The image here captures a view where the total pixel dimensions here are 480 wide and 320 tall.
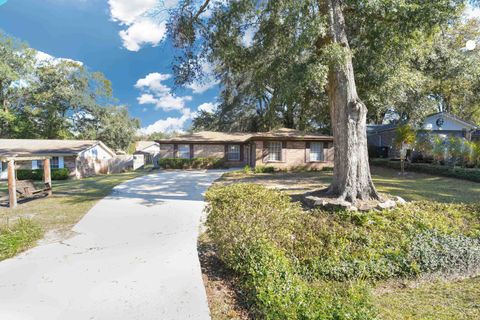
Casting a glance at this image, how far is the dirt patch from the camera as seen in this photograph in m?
3.01

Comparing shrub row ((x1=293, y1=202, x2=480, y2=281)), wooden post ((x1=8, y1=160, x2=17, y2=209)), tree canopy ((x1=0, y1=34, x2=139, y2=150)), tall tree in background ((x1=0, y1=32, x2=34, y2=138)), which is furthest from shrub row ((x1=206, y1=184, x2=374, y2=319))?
tall tree in background ((x1=0, y1=32, x2=34, y2=138))

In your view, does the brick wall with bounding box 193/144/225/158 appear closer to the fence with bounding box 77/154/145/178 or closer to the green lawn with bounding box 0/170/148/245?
the fence with bounding box 77/154/145/178

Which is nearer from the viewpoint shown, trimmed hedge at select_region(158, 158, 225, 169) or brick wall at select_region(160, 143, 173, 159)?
trimmed hedge at select_region(158, 158, 225, 169)

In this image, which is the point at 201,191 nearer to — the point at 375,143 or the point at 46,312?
the point at 46,312

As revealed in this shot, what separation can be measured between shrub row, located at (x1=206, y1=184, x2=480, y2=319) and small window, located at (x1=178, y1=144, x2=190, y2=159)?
54.3 feet

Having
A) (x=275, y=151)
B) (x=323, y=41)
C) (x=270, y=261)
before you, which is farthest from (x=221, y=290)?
(x=275, y=151)

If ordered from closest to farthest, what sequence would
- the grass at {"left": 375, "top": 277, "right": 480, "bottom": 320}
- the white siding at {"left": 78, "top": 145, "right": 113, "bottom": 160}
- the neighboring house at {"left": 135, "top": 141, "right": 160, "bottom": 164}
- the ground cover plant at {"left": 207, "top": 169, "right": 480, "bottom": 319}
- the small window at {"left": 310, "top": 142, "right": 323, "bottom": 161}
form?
the ground cover plant at {"left": 207, "top": 169, "right": 480, "bottom": 319}
the grass at {"left": 375, "top": 277, "right": 480, "bottom": 320}
the small window at {"left": 310, "top": 142, "right": 323, "bottom": 161}
the white siding at {"left": 78, "top": 145, "right": 113, "bottom": 160}
the neighboring house at {"left": 135, "top": 141, "right": 160, "bottom": 164}

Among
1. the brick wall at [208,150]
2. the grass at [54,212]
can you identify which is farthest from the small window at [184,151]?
the grass at [54,212]

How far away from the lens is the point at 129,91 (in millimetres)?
31344

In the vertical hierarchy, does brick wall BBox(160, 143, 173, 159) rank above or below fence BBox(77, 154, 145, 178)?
above

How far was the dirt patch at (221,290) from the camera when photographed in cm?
A: 301

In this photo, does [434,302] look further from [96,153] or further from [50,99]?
[50,99]

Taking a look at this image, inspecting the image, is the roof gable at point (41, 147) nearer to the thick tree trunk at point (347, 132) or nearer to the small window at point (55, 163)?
the small window at point (55, 163)

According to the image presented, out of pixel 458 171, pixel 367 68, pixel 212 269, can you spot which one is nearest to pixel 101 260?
pixel 212 269
